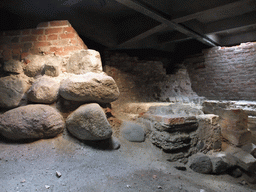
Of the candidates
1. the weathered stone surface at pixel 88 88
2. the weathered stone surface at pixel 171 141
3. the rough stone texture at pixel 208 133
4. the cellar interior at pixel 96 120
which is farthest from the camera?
the rough stone texture at pixel 208 133

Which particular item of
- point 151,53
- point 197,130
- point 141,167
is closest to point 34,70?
point 141,167

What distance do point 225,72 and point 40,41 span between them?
470 cm

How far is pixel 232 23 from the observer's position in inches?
148

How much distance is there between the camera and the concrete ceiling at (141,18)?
8.57 feet

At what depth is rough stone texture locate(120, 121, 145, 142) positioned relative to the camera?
2.22 meters

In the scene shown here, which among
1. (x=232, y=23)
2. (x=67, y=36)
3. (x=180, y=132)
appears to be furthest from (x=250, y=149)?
(x=67, y=36)

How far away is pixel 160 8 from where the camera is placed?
2.71 m

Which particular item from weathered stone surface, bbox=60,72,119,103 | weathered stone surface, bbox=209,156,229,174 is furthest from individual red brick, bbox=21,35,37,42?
weathered stone surface, bbox=209,156,229,174

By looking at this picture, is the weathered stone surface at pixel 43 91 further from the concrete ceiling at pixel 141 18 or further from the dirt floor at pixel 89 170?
the concrete ceiling at pixel 141 18

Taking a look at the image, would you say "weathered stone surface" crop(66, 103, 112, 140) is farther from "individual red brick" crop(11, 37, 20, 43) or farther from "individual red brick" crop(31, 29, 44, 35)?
"individual red brick" crop(11, 37, 20, 43)

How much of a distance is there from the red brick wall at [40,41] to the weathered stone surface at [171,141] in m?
1.78

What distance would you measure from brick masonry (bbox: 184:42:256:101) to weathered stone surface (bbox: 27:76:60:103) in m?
4.48

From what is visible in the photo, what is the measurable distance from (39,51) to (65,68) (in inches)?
17.9

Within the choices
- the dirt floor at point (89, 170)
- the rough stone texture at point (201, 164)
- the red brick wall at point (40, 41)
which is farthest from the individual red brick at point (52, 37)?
the rough stone texture at point (201, 164)
